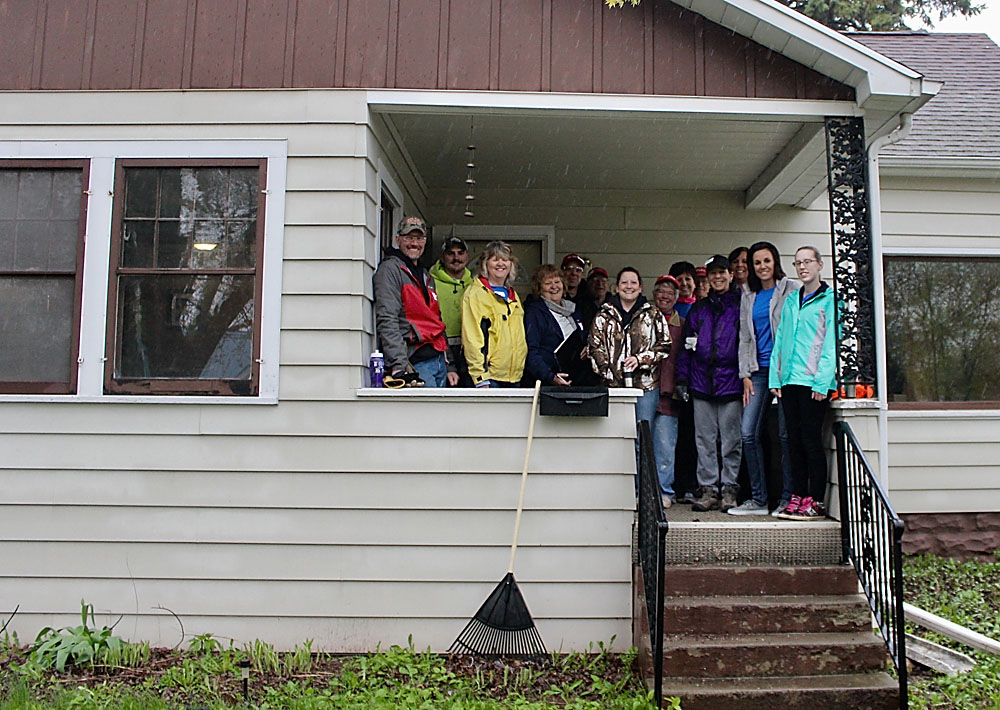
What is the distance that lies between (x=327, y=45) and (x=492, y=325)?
6.46 ft

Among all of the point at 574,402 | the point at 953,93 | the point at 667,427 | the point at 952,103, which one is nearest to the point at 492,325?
the point at 574,402

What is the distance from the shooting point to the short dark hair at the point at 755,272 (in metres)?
5.19

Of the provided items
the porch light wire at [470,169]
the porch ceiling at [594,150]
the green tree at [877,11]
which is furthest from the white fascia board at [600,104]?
the green tree at [877,11]

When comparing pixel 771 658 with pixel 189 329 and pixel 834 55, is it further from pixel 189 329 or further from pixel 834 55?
pixel 189 329

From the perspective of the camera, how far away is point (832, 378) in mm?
4793

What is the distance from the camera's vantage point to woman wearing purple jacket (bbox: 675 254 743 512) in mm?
5203

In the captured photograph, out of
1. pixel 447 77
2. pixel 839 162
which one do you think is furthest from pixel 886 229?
pixel 447 77

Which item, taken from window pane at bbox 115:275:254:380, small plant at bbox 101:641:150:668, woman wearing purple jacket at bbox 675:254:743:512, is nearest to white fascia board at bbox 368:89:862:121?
woman wearing purple jacket at bbox 675:254:743:512

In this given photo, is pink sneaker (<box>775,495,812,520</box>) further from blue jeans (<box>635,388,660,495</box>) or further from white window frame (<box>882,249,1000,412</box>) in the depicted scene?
white window frame (<box>882,249,1000,412</box>)

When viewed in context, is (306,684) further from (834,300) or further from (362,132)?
(834,300)

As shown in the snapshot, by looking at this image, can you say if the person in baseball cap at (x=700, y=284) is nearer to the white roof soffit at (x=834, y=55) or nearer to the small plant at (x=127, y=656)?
the white roof soffit at (x=834, y=55)

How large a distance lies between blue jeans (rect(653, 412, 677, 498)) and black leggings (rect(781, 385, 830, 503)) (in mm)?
763

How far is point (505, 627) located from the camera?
4602mm

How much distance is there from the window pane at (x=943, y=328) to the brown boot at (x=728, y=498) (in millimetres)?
2925
